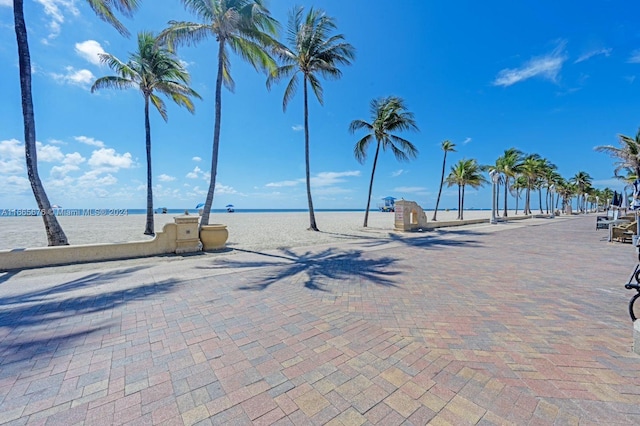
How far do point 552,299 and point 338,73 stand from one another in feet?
51.1

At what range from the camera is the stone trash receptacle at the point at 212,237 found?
31.1 feet

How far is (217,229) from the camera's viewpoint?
9.66 metres

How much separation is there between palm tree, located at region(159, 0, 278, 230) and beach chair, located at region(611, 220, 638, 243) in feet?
58.7

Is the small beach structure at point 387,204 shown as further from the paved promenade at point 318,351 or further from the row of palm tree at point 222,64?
the paved promenade at point 318,351

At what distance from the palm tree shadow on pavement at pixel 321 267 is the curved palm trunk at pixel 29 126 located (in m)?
5.76

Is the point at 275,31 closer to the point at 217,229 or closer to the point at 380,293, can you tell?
the point at 217,229

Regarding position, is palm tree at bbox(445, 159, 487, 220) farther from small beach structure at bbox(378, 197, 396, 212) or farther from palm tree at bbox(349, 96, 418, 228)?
small beach structure at bbox(378, 197, 396, 212)

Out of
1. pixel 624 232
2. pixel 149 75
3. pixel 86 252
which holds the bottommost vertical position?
pixel 86 252

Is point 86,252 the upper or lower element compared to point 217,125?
lower

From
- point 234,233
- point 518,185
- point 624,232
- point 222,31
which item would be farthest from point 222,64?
point 518,185

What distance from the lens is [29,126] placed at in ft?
25.6

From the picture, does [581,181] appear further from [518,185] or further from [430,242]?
[430,242]

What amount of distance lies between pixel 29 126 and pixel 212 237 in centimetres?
629

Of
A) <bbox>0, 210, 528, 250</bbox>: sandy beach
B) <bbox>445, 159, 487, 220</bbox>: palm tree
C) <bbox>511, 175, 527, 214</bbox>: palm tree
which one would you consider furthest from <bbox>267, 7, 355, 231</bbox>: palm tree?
<bbox>511, 175, 527, 214</bbox>: palm tree
